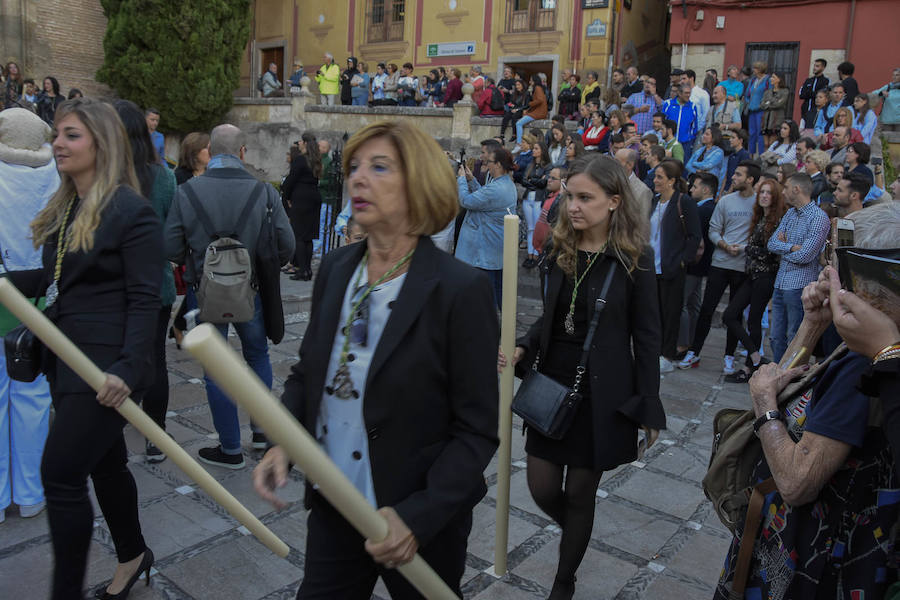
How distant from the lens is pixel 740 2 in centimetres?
1967

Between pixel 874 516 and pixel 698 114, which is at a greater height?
pixel 698 114

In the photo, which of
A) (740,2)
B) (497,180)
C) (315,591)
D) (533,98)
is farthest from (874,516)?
(740,2)

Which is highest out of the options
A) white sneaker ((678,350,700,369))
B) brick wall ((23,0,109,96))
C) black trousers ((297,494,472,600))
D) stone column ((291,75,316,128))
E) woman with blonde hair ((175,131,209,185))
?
brick wall ((23,0,109,96))

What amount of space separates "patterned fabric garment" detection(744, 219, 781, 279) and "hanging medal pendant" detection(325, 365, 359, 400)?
5.87 m

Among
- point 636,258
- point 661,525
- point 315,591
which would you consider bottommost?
point 661,525

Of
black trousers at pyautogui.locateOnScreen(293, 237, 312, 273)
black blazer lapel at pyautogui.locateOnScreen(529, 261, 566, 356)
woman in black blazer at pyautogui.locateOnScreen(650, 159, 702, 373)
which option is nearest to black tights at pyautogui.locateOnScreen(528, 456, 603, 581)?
black blazer lapel at pyautogui.locateOnScreen(529, 261, 566, 356)

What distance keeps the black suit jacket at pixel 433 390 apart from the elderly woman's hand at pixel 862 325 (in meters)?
0.82

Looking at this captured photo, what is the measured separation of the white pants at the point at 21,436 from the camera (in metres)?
3.58

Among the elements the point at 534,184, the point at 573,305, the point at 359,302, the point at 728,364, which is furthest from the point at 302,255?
the point at 359,302

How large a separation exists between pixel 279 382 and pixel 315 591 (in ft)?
13.9

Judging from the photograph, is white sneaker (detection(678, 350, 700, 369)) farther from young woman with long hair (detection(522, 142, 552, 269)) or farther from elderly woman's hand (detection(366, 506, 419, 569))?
elderly woman's hand (detection(366, 506, 419, 569))

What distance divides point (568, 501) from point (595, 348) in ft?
2.07

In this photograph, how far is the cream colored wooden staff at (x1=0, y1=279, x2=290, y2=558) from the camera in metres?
2.25

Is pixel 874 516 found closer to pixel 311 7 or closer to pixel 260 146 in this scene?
pixel 260 146
